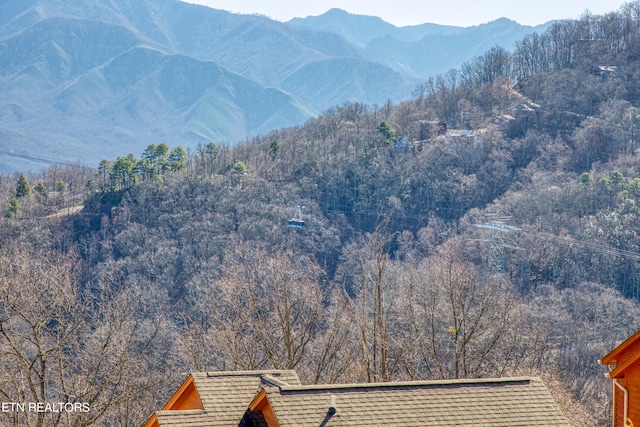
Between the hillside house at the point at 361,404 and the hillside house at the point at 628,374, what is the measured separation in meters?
1.82

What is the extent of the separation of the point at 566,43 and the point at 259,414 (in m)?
85.3

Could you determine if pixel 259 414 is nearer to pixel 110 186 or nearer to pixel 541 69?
pixel 110 186

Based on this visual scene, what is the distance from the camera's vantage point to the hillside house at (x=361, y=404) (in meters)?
14.7

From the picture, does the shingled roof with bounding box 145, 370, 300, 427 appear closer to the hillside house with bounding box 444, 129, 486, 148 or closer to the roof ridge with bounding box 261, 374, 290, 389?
the roof ridge with bounding box 261, 374, 290, 389

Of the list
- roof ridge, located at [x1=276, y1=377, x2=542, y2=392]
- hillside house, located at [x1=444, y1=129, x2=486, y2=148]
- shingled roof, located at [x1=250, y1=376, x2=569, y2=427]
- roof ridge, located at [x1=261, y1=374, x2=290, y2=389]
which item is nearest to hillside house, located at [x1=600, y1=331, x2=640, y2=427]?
shingled roof, located at [x1=250, y1=376, x2=569, y2=427]

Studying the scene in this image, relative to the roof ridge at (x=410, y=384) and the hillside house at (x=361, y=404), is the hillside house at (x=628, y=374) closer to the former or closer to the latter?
the hillside house at (x=361, y=404)

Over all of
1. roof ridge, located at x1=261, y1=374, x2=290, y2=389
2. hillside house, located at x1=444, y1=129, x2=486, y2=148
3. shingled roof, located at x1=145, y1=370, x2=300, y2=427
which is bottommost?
hillside house, located at x1=444, y1=129, x2=486, y2=148

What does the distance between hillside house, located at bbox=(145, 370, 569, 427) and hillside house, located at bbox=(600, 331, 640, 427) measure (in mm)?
1817

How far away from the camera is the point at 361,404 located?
15.0m

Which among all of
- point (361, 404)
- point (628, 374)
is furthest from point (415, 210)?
point (628, 374)

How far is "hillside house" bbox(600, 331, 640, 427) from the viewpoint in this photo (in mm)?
13734

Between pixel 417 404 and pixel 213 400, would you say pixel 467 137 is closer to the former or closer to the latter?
pixel 417 404

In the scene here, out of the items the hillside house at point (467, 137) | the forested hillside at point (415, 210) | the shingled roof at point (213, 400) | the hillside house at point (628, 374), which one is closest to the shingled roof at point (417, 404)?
the shingled roof at point (213, 400)

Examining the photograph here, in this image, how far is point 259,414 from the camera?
51.0ft
